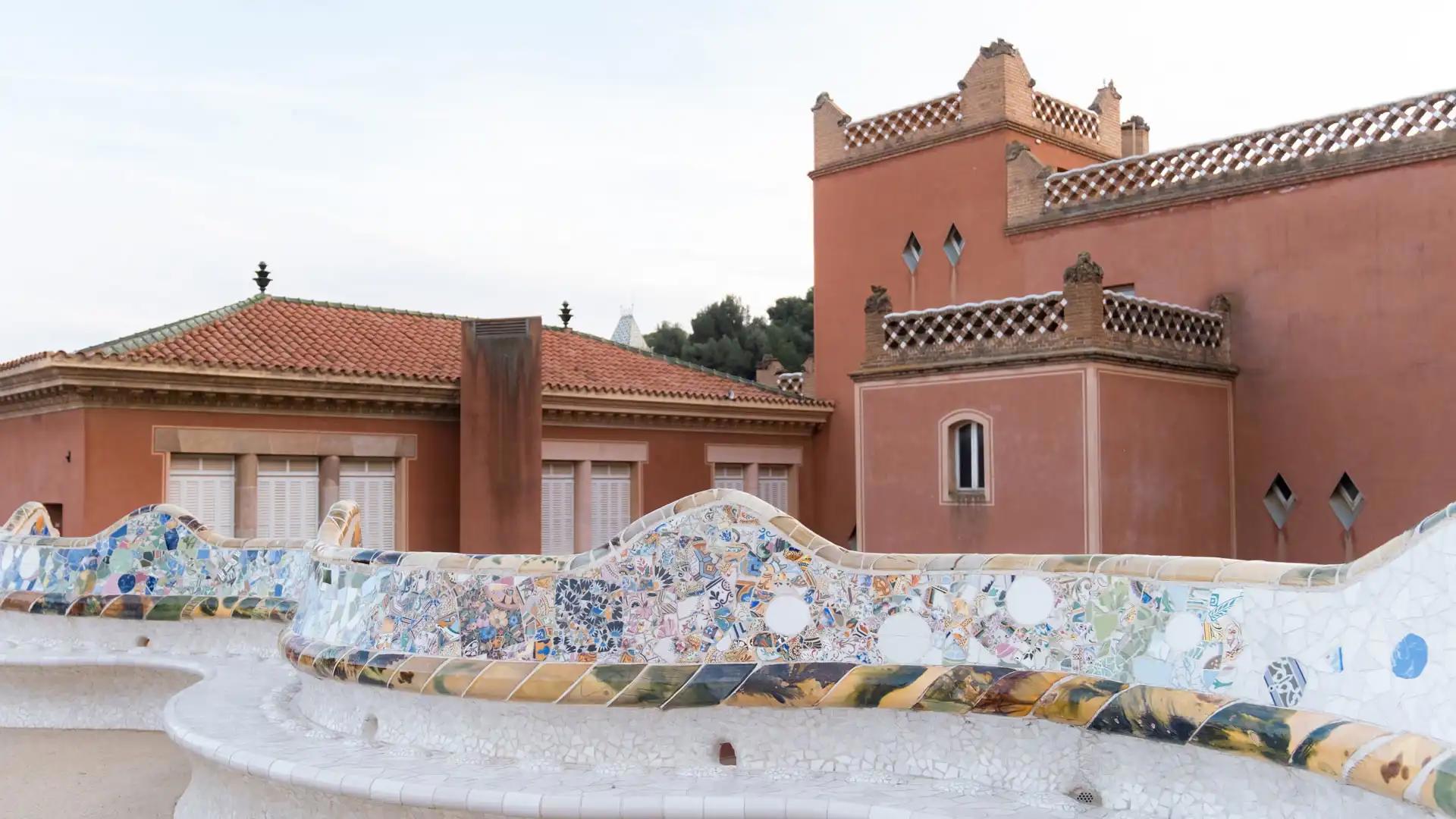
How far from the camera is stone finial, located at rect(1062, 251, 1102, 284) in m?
13.2

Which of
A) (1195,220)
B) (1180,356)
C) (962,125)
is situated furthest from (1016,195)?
(1180,356)

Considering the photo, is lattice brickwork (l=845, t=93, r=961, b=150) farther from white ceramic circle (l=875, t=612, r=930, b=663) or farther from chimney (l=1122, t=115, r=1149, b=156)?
white ceramic circle (l=875, t=612, r=930, b=663)

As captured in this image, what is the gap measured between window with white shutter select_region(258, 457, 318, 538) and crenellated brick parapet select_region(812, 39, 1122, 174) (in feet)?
30.7

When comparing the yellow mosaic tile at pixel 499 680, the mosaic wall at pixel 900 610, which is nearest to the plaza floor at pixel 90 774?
the mosaic wall at pixel 900 610

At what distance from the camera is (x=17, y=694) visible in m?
10.7

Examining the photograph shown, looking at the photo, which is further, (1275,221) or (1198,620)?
(1275,221)

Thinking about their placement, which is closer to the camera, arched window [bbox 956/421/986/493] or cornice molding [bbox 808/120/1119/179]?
arched window [bbox 956/421/986/493]

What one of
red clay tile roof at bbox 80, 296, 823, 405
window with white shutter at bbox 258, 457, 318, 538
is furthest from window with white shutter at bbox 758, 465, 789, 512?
window with white shutter at bbox 258, 457, 318, 538

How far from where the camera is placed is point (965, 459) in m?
14.7

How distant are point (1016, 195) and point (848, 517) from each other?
6044 millimetres

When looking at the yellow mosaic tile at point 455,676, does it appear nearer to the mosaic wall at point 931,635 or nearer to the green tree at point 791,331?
the mosaic wall at point 931,635

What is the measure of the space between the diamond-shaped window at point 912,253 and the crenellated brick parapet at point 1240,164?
5.48 feet

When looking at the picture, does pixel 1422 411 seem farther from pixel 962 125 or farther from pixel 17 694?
pixel 17 694

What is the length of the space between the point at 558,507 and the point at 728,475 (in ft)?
11.0
